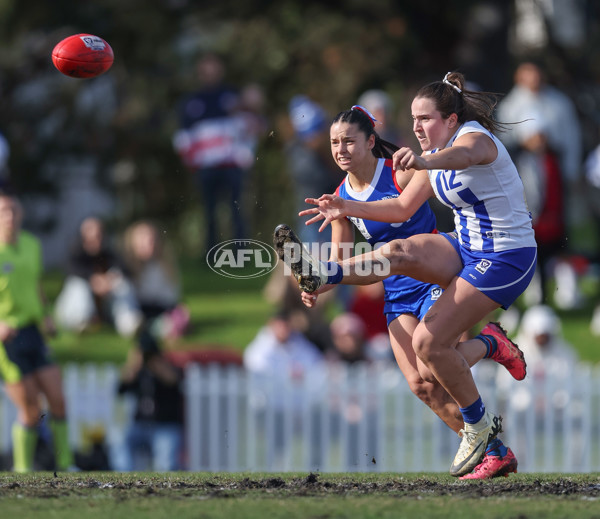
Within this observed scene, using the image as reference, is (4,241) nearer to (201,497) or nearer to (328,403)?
(328,403)

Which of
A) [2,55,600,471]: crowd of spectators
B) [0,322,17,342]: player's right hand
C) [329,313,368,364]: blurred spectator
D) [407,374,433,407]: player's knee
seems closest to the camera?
[407,374,433,407]: player's knee

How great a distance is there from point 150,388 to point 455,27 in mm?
7967

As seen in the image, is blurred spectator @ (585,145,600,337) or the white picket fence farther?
blurred spectator @ (585,145,600,337)

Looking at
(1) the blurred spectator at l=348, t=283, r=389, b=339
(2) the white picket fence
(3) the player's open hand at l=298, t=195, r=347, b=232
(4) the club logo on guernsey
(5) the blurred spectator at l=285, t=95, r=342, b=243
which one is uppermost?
(5) the blurred spectator at l=285, t=95, r=342, b=243

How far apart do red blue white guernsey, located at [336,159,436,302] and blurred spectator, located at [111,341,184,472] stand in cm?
427

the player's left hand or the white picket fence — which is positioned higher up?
the player's left hand

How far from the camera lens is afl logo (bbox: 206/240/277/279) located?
795cm

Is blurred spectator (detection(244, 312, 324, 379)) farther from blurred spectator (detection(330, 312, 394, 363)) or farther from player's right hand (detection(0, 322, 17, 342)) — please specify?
player's right hand (detection(0, 322, 17, 342))

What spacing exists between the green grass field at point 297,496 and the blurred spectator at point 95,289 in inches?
261

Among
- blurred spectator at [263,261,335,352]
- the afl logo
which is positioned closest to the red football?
the afl logo

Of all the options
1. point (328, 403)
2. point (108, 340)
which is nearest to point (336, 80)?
point (108, 340)

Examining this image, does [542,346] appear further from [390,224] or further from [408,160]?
[408,160]

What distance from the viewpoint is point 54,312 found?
1464cm

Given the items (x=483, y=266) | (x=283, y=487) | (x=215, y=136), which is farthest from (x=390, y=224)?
(x=215, y=136)
